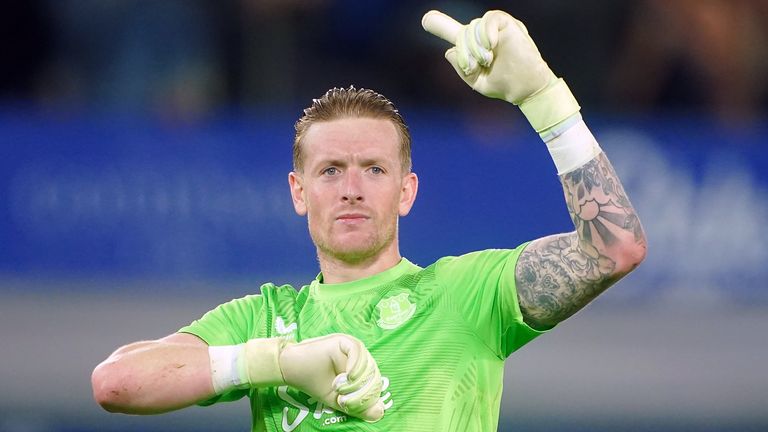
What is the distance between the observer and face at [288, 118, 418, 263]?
3805mm

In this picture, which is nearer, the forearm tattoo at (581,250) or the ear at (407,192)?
the forearm tattoo at (581,250)

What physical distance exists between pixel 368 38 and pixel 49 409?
8.39 feet

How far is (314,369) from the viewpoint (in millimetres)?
3336

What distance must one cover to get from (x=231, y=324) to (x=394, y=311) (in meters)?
0.48

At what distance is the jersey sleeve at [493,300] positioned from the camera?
3518 mm

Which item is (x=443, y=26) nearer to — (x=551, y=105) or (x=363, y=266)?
(x=551, y=105)

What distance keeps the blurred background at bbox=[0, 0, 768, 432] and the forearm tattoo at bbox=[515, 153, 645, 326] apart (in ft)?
10.9

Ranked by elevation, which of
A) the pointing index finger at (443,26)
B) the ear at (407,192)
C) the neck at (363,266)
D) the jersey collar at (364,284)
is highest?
the pointing index finger at (443,26)

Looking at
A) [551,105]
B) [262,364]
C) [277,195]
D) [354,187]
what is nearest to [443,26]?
[551,105]

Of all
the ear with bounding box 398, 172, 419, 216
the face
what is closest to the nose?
the face

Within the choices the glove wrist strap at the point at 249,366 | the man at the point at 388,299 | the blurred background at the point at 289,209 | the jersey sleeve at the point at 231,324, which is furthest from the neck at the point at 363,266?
the blurred background at the point at 289,209

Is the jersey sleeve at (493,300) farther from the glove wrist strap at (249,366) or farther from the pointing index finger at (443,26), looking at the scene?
the pointing index finger at (443,26)

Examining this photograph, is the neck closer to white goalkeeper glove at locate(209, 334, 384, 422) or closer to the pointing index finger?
white goalkeeper glove at locate(209, 334, 384, 422)

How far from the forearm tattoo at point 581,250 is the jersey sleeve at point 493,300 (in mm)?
39
